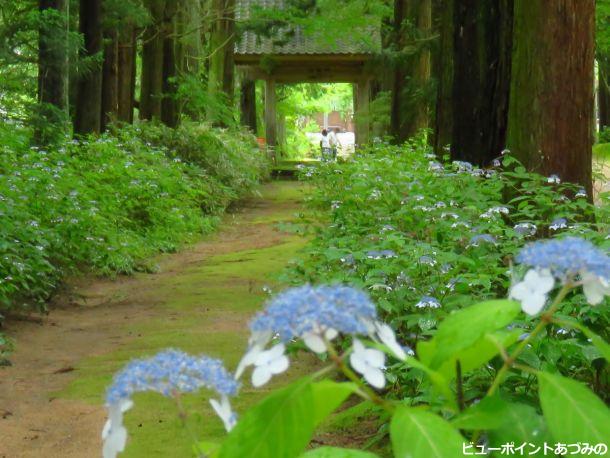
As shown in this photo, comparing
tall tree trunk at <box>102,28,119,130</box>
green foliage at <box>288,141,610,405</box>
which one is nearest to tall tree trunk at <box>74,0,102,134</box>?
tall tree trunk at <box>102,28,119,130</box>

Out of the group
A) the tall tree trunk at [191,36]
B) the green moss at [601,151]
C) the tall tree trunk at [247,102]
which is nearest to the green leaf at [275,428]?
the green moss at [601,151]

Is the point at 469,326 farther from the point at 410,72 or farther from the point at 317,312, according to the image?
the point at 410,72

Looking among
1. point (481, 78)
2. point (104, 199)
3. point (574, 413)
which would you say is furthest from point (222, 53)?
point (574, 413)

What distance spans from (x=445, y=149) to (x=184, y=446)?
8262 millimetres

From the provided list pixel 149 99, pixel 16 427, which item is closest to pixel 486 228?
pixel 16 427

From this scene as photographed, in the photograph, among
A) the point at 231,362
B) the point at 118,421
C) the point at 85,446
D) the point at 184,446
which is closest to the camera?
the point at 118,421

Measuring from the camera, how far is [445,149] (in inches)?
487

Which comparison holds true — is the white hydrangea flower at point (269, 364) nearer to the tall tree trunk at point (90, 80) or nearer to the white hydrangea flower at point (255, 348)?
the white hydrangea flower at point (255, 348)

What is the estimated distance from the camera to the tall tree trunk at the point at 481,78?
930 cm

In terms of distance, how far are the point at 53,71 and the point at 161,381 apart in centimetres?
1376

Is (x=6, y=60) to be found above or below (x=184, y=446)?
above

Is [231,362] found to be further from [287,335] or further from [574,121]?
[287,335]

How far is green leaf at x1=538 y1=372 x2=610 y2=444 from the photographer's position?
1263mm

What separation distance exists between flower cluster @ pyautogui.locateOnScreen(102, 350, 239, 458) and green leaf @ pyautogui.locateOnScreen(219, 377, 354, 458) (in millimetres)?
86
